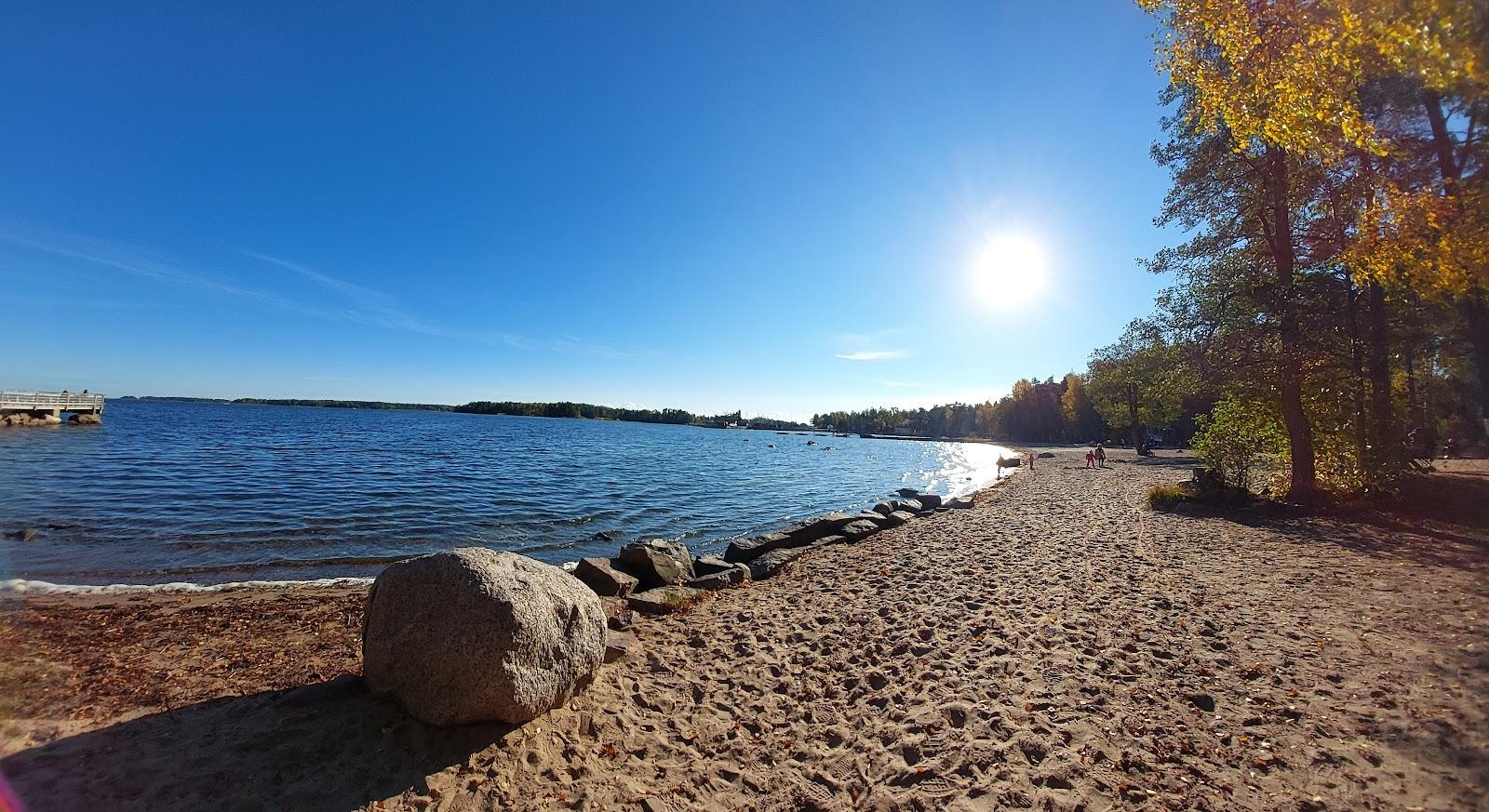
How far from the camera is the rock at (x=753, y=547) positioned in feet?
46.1

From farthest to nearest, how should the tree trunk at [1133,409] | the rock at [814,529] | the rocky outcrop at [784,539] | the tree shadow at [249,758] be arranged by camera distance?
the tree trunk at [1133,409]
the rock at [814,529]
the rocky outcrop at [784,539]
the tree shadow at [249,758]

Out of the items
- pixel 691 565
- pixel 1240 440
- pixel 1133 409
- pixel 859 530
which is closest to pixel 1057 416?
pixel 1133 409

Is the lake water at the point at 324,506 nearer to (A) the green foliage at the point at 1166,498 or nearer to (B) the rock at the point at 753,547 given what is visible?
(B) the rock at the point at 753,547

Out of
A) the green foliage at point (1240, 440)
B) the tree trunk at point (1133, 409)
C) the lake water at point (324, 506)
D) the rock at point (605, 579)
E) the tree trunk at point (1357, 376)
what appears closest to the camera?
the rock at point (605, 579)

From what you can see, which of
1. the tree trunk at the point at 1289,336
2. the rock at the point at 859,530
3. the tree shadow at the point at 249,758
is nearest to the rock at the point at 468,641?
the tree shadow at the point at 249,758

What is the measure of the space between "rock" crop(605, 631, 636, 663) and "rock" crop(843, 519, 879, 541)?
930 centimetres

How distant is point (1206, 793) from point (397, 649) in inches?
256

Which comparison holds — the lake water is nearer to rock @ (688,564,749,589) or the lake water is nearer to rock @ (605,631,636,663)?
rock @ (688,564,749,589)

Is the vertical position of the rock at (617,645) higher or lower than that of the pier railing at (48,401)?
lower

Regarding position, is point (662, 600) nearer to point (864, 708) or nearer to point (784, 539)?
point (864, 708)

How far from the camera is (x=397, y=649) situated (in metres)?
4.91

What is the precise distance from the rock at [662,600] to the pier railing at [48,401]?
72522mm

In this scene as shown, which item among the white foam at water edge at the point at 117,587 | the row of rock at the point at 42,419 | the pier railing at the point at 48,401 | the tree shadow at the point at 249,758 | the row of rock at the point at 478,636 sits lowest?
the white foam at water edge at the point at 117,587

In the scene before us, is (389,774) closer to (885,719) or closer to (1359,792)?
(885,719)
